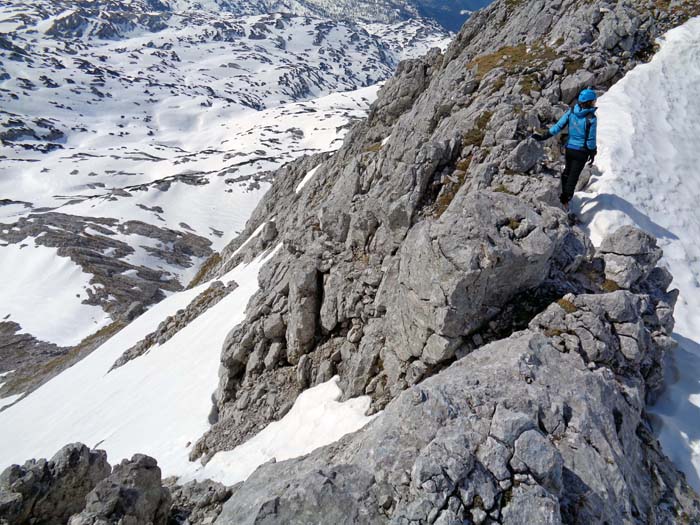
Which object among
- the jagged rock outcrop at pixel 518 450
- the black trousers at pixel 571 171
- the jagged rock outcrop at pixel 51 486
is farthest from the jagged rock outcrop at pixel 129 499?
the black trousers at pixel 571 171

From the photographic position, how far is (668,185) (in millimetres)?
18906

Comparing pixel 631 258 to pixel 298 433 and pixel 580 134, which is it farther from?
pixel 298 433

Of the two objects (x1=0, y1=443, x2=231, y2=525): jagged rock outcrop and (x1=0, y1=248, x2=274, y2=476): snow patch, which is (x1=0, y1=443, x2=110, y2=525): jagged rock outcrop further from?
(x1=0, y1=248, x2=274, y2=476): snow patch

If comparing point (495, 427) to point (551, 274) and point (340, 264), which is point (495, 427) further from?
point (340, 264)

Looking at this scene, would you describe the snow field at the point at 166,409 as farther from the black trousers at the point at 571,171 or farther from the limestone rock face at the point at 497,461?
the black trousers at the point at 571,171

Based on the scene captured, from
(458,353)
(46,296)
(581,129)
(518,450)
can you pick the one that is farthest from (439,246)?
(46,296)

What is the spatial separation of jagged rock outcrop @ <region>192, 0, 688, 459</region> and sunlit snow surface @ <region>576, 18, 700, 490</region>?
193 cm

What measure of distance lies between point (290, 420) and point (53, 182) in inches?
7852

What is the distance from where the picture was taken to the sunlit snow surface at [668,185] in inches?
452

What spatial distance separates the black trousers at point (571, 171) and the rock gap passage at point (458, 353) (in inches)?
16.7

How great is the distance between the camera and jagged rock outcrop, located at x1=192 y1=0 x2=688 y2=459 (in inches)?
477

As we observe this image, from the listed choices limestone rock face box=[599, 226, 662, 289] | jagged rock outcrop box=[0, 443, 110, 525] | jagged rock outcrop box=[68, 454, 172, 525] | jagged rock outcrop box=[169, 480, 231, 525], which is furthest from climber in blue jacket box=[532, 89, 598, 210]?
jagged rock outcrop box=[0, 443, 110, 525]

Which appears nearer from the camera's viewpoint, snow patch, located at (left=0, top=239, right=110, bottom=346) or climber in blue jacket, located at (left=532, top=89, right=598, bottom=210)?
climber in blue jacket, located at (left=532, top=89, right=598, bottom=210)

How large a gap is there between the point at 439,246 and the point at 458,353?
9.64ft
